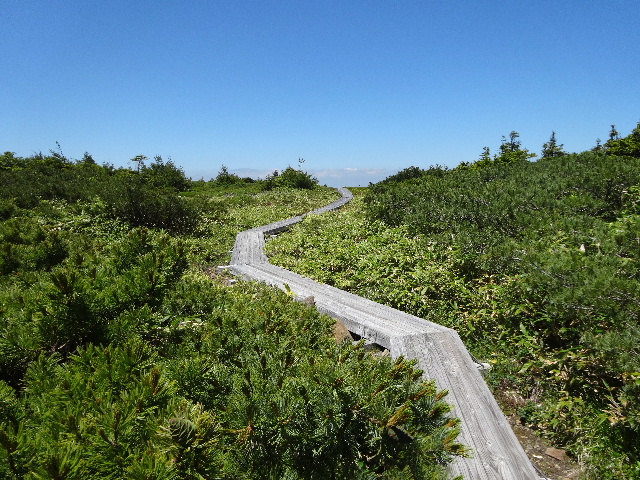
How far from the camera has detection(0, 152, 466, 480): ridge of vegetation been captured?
1300 mm

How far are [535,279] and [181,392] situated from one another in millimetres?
4480

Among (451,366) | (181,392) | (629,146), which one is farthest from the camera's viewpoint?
→ (629,146)

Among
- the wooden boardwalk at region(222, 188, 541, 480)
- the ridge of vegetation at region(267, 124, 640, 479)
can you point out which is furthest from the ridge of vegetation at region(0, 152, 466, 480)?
the ridge of vegetation at region(267, 124, 640, 479)

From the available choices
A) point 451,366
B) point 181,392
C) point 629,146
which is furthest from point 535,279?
point 629,146

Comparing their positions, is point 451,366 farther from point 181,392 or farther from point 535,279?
point 181,392

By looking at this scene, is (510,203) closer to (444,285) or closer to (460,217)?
(460,217)

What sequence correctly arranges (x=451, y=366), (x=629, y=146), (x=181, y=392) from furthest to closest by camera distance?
(x=629, y=146)
(x=451, y=366)
(x=181, y=392)

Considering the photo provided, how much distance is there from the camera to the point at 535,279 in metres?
4.58

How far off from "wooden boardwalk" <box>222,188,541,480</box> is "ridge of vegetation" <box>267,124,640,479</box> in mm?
862

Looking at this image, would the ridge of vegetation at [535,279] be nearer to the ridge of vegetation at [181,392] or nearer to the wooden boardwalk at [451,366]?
the wooden boardwalk at [451,366]

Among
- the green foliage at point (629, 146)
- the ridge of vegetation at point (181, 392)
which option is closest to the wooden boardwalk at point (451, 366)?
the ridge of vegetation at point (181, 392)

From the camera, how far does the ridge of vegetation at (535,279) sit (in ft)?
12.6

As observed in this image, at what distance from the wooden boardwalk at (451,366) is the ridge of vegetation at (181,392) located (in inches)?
31.7

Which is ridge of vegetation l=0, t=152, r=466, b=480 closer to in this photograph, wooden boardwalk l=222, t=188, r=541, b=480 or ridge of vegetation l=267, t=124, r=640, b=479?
wooden boardwalk l=222, t=188, r=541, b=480
